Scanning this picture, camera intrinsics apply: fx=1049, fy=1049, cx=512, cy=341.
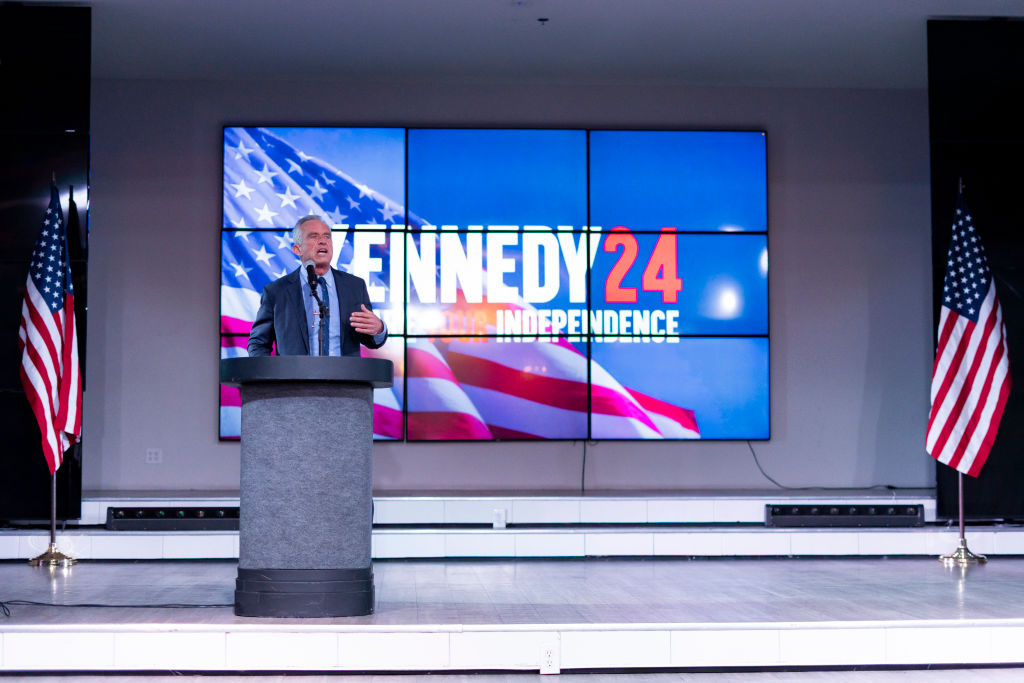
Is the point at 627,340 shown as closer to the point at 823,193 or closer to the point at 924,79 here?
the point at 823,193

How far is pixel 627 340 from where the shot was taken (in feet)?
25.1

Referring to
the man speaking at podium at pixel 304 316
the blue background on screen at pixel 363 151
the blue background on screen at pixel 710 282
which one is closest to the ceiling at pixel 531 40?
the blue background on screen at pixel 363 151

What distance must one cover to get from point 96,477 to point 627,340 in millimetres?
3915

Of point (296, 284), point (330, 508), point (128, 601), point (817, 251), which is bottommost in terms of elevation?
point (128, 601)

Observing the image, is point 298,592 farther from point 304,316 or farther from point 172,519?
point 172,519

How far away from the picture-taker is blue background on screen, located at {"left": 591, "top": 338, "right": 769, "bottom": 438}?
7.62 m

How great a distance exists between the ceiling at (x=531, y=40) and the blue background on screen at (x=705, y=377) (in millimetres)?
2007

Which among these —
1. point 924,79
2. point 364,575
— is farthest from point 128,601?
point 924,79

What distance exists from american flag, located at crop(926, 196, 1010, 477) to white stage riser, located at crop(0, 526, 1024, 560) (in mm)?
635

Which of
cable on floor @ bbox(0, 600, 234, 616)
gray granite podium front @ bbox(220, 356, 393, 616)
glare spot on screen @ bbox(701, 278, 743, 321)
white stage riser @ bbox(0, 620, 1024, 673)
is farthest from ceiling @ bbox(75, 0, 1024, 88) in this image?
white stage riser @ bbox(0, 620, 1024, 673)

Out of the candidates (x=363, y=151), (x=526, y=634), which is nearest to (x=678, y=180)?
(x=363, y=151)

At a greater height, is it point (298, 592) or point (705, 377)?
point (705, 377)

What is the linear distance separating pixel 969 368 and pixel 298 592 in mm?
4248

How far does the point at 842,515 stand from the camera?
22.0ft
